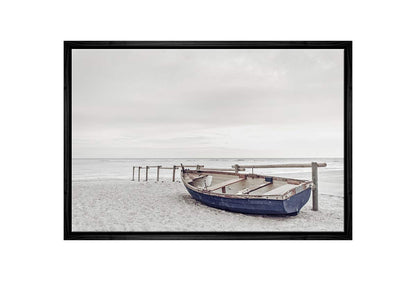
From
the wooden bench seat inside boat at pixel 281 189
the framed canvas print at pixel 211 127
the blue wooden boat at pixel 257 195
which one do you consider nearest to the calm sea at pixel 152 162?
the framed canvas print at pixel 211 127

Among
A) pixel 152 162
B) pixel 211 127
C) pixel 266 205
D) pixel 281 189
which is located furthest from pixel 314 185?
A: pixel 152 162

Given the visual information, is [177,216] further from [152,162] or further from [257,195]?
[152,162]

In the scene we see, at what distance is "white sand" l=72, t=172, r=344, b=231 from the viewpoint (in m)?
2.10


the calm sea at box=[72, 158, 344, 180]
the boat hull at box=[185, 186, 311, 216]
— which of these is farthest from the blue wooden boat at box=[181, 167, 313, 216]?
the calm sea at box=[72, 158, 344, 180]

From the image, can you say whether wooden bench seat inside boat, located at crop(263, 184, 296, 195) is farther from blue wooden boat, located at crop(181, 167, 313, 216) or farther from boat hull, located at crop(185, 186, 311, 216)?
boat hull, located at crop(185, 186, 311, 216)

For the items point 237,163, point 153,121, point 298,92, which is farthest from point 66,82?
point 298,92

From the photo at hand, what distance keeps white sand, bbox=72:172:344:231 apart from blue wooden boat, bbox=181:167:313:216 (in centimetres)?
8

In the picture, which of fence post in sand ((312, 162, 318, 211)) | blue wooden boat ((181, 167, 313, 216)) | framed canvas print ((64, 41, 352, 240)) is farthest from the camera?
fence post in sand ((312, 162, 318, 211))

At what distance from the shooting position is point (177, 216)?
2.23 meters

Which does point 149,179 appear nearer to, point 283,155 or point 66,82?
point 66,82

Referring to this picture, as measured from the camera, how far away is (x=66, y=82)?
2084mm

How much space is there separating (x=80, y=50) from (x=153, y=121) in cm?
100

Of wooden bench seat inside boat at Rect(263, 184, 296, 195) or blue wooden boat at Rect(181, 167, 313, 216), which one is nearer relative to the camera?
blue wooden boat at Rect(181, 167, 313, 216)

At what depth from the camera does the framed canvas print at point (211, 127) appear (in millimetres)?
2080
